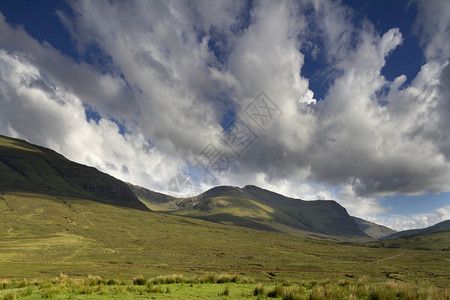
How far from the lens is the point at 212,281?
20312 mm

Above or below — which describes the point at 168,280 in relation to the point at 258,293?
below

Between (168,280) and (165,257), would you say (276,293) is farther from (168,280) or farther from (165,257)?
(165,257)

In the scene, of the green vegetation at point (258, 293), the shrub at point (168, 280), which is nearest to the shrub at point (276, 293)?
the green vegetation at point (258, 293)

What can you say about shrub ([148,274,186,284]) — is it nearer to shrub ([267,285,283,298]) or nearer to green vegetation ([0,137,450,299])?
green vegetation ([0,137,450,299])

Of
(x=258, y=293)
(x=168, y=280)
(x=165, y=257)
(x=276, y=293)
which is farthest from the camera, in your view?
(x=165, y=257)

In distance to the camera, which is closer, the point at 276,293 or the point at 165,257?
the point at 276,293

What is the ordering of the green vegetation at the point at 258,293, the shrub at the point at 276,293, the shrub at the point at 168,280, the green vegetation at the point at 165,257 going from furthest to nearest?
the green vegetation at the point at 165,257
the shrub at the point at 168,280
the shrub at the point at 276,293
the green vegetation at the point at 258,293

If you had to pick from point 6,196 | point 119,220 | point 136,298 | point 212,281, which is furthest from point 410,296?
point 6,196

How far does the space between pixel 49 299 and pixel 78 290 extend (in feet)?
9.11

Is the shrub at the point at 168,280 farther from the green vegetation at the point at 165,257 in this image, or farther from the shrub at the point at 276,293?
the shrub at the point at 276,293

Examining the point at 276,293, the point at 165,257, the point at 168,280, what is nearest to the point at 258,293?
the point at 276,293

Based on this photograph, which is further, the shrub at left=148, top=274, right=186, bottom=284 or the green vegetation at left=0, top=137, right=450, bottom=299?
the green vegetation at left=0, top=137, right=450, bottom=299

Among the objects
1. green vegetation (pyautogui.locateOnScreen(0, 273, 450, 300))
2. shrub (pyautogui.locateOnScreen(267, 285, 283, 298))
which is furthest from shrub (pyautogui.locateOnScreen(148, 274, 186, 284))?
shrub (pyautogui.locateOnScreen(267, 285, 283, 298))

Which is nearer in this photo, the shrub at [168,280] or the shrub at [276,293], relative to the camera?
the shrub at [276,293]
